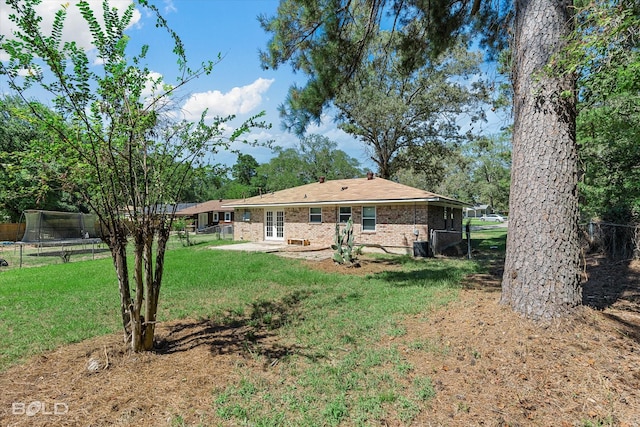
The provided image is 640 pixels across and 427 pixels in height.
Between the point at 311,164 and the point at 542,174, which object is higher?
the point at 311,164

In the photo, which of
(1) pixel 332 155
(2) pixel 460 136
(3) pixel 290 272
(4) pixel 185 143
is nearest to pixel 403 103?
(2) pixel 460 136

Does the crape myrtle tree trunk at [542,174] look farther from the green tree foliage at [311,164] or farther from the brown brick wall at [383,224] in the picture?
the green tree foliage at [311,164]

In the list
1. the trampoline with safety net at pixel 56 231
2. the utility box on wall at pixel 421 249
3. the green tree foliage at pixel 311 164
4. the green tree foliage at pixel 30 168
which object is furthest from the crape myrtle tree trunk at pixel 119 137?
the green tree foliage at pixel 311 164

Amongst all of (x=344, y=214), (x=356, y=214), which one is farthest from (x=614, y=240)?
(x=344, y=214)

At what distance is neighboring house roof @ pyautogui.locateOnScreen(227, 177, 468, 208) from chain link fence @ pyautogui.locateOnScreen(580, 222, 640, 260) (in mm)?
5347

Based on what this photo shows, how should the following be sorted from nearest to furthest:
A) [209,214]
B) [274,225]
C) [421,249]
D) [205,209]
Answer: [421,249], [274,225], [205,209], [209,214]

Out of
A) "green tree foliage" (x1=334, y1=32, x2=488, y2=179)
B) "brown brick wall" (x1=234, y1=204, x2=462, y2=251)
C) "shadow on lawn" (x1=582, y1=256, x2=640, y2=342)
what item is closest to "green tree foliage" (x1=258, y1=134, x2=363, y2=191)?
"green tree foliage" (x1=334, y1=32, x2=488, y2=179)

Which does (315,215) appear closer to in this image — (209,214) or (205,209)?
(205,209)

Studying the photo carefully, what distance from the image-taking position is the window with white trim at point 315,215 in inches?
654

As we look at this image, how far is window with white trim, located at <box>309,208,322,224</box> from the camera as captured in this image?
16609 mm

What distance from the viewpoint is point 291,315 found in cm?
536

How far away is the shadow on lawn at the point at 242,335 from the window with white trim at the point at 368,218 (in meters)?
9.71

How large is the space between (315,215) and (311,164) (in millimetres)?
29198

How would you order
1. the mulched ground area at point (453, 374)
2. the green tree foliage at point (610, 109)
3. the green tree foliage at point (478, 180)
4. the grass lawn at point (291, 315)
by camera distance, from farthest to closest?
the green tree foliage at point (478, 180), the green tree foliage at point (610, 109), the grass lawn at point (291, 315), the mulched ground area at point (453, 374)
